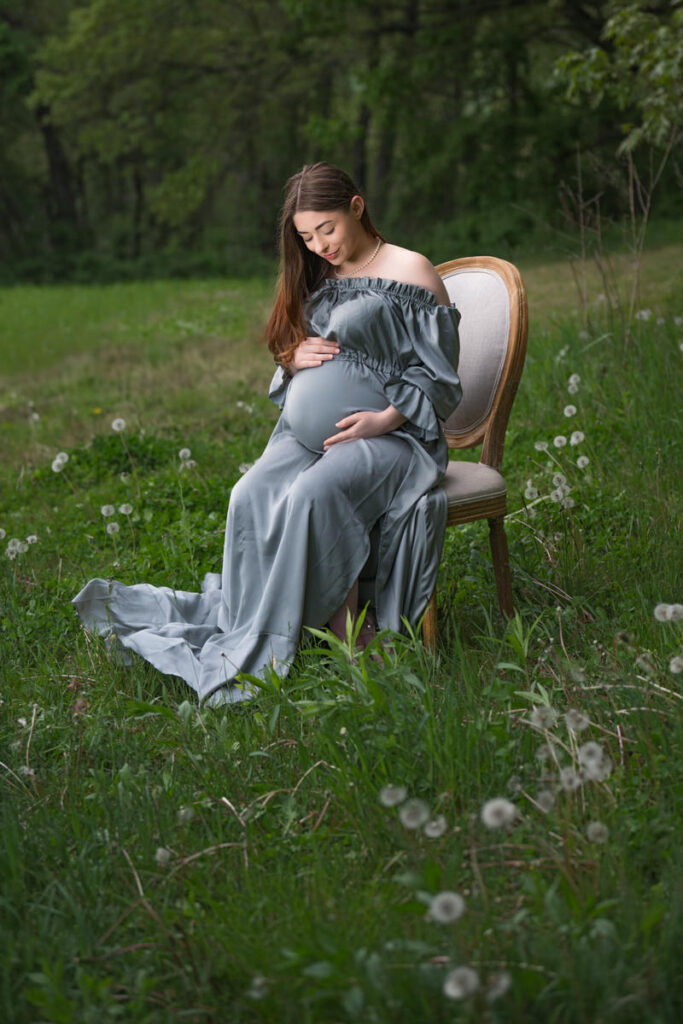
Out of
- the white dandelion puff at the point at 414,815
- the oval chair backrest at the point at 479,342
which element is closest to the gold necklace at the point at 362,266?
the oval chair backrest at the point at 479,342

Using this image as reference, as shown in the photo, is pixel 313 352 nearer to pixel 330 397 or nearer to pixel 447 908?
pixel 330 397

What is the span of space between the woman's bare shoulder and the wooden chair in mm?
210

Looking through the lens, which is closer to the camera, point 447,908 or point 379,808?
point 447,908

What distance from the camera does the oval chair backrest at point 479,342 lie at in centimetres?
363

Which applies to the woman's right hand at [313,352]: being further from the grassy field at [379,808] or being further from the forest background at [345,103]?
the forest background at [345,103]

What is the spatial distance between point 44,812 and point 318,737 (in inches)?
27.5

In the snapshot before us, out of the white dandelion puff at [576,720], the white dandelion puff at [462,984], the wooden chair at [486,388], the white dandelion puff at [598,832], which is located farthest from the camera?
the wooden chair at [486,388]

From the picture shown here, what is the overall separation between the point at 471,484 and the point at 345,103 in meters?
30.3

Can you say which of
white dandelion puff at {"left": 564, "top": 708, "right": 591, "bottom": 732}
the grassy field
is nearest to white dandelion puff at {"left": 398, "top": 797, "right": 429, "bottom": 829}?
the grassy field

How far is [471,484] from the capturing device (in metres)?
3.41

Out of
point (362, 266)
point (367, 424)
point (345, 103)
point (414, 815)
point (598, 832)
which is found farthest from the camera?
point (345, 103)

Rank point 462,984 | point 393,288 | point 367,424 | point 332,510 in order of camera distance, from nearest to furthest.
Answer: point 462,984 < point 332,510 < point 367,424 < point 393,288

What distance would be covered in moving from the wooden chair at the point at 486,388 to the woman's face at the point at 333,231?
467 mm

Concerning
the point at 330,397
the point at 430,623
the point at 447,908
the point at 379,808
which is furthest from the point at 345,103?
the point at 447,908
